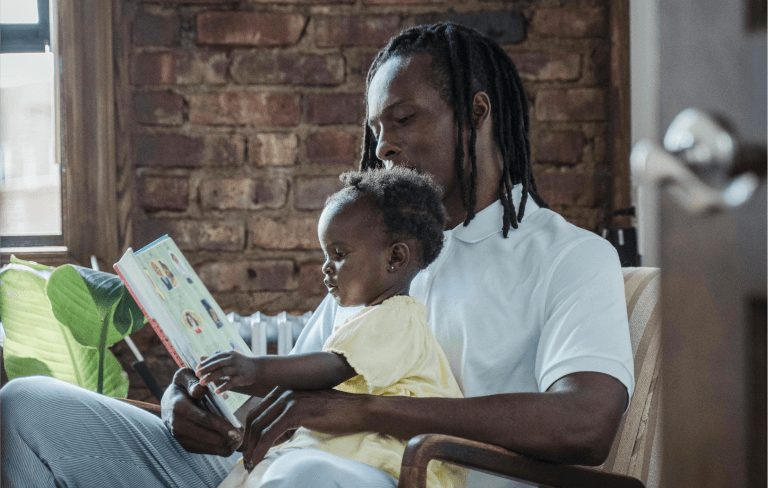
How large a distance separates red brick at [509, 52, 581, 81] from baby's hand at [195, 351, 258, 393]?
126 centimetres

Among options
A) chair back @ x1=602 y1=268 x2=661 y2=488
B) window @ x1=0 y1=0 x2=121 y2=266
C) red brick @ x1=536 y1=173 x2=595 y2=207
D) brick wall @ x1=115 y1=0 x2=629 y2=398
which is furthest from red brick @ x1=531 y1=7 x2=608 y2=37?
window @ x1=0 y1=0 x2=121 y2=266

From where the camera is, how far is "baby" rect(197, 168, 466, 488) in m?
0.83

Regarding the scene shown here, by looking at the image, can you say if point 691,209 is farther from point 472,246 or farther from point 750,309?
point 472,246

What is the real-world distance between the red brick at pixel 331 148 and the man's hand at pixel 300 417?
103 centimetres

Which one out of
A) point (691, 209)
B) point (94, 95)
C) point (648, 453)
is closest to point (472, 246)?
point (648, 453)

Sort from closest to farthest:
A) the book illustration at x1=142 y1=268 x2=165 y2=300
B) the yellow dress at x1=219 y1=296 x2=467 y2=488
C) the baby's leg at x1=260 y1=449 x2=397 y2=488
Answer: the baby's leg at x1=260 y1=449 x2=397 y2=488
the yellow dress at x1=219 y1=296 x2=467 y2=488
the book illustration at x1=142 y1=268 x2=165 y2=300

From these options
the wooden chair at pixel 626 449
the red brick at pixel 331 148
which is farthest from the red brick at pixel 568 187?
the wooden chair at pixel 626 449

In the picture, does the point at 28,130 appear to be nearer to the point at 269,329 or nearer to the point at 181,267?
the point at 269,329

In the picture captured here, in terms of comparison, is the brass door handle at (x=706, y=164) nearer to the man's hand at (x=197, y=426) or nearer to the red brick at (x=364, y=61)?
the man's hand at (x=197, y=426)

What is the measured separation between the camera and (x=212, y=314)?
3.51 feet

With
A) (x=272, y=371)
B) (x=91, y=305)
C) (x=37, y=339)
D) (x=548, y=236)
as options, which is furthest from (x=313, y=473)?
(x=37, y=339)

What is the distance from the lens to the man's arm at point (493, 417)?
81cm

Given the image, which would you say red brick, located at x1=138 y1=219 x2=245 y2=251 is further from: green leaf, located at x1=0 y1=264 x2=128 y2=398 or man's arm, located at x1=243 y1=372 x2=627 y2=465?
man's arm, located at x1=243 y1=372 x2=627 y2=465

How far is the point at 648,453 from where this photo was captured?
1026 mm
